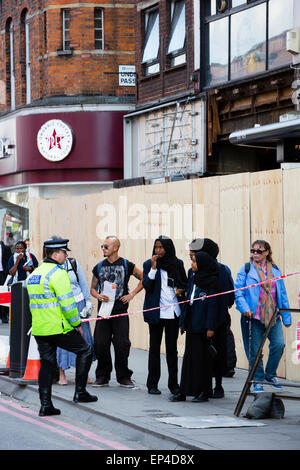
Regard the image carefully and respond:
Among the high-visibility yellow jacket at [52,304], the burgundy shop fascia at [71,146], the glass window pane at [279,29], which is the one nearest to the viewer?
the high-visibility yellow jacket at [52,304]

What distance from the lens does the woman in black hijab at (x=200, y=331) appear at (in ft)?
36.6

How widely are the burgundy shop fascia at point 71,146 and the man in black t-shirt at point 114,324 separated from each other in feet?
45.7

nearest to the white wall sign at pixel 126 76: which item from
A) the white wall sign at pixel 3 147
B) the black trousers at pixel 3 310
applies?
the white wall sign at pixel 3 147

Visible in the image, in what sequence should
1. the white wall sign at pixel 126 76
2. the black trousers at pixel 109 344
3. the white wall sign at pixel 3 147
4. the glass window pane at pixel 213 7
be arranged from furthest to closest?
1. the white wall sign at pixel 3 147
2. the white wall sign at pixel 126 76
3. the glass window pane at pixel 213 7
4. the black trousers at pixel 109 344

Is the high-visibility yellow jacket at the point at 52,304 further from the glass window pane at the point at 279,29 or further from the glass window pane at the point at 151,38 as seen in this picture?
the glass window pane at the point at 151,38

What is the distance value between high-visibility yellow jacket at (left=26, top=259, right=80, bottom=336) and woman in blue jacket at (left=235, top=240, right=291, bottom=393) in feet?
7.13

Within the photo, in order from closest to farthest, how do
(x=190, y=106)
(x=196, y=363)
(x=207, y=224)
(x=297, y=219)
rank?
(x=196, y=363) < (x=297, y=219) < (x=207, y=224) < (x=190, y=106)

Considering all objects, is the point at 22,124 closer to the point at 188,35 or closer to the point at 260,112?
the point at 188,35

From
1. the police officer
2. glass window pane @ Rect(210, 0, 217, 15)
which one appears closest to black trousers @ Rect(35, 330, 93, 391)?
the police officer

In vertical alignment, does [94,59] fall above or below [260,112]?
above

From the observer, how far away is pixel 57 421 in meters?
10.5

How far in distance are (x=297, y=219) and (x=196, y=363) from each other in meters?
2.55

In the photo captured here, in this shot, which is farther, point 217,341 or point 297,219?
point 297,219
